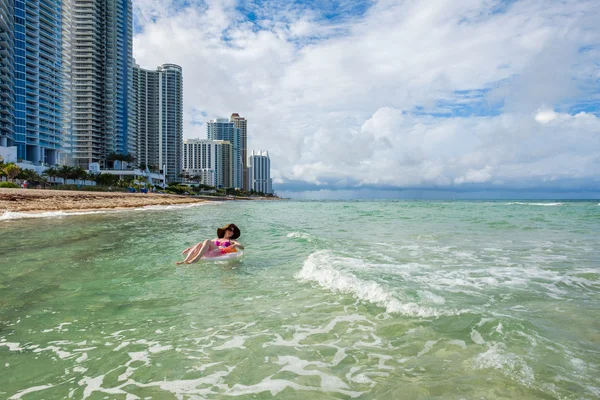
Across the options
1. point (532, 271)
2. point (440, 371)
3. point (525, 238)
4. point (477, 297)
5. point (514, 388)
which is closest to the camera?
point (514, 388)

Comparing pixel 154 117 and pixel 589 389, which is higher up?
pixel 154 117

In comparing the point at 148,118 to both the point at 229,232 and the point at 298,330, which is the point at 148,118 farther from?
the point at 298,330

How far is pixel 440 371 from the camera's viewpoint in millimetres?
3855

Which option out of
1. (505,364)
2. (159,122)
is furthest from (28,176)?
(159,122)

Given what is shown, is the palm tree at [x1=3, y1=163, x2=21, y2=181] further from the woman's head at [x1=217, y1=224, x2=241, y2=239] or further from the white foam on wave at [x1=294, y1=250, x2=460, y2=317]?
the white foam on wave at [x1=294, y1=250, x2=460, y2=317]

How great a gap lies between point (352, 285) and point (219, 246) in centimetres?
479

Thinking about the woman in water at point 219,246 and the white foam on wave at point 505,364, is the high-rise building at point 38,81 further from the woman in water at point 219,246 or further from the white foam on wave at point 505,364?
the white foam on wave at point 505,364

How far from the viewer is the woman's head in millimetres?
10386

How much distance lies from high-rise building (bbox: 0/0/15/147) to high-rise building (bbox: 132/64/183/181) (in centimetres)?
8438

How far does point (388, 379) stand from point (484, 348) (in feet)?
4.92

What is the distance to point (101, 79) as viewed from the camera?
141875 millimetres

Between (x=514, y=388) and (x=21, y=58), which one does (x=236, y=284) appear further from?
(x=21, y=58)

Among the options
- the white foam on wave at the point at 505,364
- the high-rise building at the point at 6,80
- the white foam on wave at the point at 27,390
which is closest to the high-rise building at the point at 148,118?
the high-rise building at the point at 6,80

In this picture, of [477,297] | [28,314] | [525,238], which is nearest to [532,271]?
[477,297]
